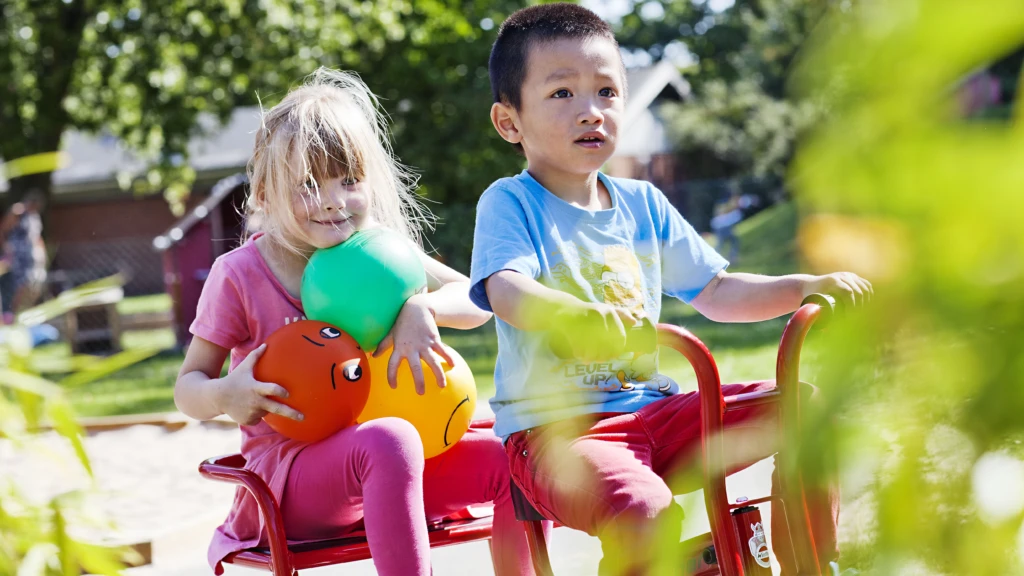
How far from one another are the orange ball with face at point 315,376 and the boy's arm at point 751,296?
0.74m

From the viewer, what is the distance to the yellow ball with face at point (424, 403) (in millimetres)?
2314

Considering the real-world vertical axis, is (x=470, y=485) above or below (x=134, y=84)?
below

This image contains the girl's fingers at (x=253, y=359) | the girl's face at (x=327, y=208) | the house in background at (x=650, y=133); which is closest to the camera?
the girl's fingers at (x=253, y=359)

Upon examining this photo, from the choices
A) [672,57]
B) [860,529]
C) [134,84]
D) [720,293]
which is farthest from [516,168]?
[672,57]

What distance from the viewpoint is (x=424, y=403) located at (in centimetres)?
231

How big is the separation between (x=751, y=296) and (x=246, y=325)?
1.12 metres

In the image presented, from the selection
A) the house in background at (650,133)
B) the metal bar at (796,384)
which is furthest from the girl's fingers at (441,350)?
the house in background at (650,133)

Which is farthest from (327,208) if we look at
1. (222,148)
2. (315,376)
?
(222,148)

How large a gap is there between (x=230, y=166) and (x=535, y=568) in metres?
27.2

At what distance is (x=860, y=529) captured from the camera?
0.41 m

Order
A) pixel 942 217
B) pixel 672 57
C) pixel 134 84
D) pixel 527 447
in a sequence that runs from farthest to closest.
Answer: pixel 672 57
pixel 134 84
pixel 527 447
pixel 942 217

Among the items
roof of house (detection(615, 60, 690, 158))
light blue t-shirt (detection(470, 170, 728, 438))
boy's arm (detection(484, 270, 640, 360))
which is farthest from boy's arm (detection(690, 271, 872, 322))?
roof of house (detection(615, 60, 690, 158))

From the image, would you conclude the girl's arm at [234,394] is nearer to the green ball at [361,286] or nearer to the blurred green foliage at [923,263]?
the green ball at [361,286]

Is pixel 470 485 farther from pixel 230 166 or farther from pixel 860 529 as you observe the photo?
pixel 230 166
